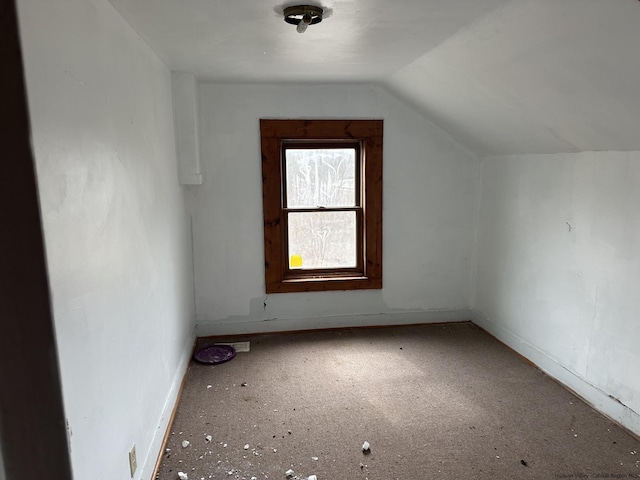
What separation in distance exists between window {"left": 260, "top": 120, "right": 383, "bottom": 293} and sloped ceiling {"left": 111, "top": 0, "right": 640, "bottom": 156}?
54 cm

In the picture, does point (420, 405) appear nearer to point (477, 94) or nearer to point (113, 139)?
point (477, 94)

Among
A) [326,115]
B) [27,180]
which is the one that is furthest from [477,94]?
[27,180]

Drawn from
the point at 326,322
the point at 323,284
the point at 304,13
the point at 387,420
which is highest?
the point at 304,13

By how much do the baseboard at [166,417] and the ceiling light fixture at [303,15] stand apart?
211cm

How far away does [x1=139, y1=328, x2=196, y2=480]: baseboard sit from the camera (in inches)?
83.8

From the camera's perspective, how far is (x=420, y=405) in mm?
2814

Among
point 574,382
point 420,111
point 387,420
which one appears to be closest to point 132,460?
point 387,420

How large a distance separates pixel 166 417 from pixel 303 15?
2222 mm

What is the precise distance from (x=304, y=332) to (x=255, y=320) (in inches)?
17.7

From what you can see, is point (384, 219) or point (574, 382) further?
point (384, 219)

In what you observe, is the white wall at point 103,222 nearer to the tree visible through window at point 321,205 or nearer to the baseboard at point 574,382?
the tree visible through window at point 321,205

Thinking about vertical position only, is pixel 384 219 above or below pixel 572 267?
above

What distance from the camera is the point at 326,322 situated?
4.10 metres

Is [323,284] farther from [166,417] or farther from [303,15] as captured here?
[303,15]
